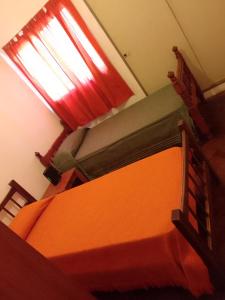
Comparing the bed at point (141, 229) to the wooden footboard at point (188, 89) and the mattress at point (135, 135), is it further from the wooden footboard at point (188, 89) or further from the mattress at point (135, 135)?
the wooden footboard at point (188, 89)

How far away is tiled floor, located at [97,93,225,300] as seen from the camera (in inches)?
72.2

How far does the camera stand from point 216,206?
216 cm

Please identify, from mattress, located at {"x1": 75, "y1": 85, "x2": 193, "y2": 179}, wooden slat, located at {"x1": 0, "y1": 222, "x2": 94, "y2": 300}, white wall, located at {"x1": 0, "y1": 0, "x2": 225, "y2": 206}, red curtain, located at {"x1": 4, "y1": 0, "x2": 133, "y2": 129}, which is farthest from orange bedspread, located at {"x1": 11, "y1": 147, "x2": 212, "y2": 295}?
red curtain, located at {"x1": 4, "y1": 0, "x2": 133, "y2": 129}

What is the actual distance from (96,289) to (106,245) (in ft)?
1.50

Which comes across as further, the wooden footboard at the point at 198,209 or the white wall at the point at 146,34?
the white wall at the point at 146,34

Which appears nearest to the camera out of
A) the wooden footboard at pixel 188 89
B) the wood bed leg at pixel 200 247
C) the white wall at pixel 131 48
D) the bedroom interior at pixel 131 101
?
the wood bed leg at pixel 200 247

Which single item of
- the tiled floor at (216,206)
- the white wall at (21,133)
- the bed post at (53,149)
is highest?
the white wall at (21,133)

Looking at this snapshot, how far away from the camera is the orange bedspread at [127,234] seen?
5.25 ft

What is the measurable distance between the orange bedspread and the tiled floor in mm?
163

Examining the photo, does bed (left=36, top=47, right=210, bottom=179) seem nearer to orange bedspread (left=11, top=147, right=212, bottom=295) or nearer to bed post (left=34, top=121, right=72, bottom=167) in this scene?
bed post (left=34, top=121, right=72, bottom=167)

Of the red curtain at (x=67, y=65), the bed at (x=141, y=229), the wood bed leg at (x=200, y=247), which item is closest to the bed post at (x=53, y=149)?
the red curtain at (x=67, y=65)

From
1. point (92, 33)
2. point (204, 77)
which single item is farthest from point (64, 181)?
point (204, 77)

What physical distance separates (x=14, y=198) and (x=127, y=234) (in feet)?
6.57

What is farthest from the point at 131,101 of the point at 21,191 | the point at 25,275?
the point at 25,275
